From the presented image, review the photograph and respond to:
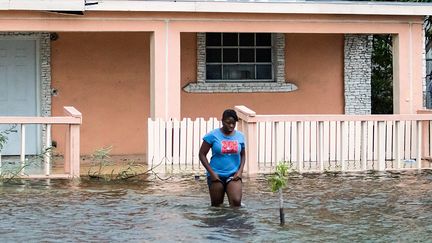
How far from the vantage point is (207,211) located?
464 inches

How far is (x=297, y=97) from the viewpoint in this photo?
66.7 ft

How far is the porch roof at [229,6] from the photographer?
16.6 m

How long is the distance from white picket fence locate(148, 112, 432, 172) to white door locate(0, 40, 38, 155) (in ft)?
11.3

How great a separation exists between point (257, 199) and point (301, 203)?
700 millimetres

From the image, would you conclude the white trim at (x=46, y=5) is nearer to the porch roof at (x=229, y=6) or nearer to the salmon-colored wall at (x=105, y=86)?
the porch roof at (x=229, y=6)

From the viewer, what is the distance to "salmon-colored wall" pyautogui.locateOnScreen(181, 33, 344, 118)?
2013 cm

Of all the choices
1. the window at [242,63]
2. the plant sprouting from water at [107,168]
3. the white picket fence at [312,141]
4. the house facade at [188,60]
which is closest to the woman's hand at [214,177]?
the plant sprouting from water at [107,168]

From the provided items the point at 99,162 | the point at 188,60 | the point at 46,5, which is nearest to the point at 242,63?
the point at 188,60

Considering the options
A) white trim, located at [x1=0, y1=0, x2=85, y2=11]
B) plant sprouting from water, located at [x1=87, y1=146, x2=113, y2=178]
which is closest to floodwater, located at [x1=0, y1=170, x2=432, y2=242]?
plant sprouting from water, located at [x1=87, y1=146, x2=113, y2=178]

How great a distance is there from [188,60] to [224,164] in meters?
8.29

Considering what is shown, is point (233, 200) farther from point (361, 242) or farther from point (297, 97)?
point (297, 97)

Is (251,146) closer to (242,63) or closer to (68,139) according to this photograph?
(68,139)

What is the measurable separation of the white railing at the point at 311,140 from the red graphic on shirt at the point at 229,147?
4425 millimetres

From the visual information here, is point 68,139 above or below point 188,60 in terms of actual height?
below
